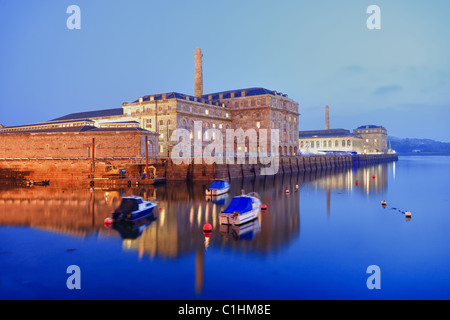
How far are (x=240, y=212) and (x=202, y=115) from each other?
172 ft

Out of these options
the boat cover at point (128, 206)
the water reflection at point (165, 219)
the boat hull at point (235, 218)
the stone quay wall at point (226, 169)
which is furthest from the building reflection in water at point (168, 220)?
the stone quay wall at point (226, 169)

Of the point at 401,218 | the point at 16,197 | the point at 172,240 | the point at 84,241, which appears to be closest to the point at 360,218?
the point at 401,218

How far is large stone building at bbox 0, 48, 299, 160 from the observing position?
67.1 meters

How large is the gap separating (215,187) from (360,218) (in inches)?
620

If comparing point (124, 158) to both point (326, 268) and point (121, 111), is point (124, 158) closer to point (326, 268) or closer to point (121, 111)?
point (121, 111)

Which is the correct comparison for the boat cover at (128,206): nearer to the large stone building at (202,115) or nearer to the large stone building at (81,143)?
the large stone building at (81,143)

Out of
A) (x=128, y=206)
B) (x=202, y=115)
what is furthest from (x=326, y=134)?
(x=128, y=206)

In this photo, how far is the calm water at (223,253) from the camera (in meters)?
13.0

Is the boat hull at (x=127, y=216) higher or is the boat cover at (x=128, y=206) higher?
the boat cover at (x=128, y=206)

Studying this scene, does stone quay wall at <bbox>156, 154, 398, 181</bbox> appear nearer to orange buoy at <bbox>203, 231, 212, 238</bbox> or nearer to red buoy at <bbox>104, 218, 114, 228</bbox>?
red buoy at <bbox>104, 218, 114, 228</bbox>

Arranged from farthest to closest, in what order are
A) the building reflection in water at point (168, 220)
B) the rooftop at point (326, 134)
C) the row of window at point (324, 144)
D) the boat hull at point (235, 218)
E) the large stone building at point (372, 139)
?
the large stone building at point (372, 139) < the rooftop at point (326, 134) < the row of window at point (324, 144) < the boat hull at point (235, 218) < the building reflection in water at point (168, 220)

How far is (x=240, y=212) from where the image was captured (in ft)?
73.8

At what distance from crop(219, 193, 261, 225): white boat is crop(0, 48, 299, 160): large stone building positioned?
3997 centimetres

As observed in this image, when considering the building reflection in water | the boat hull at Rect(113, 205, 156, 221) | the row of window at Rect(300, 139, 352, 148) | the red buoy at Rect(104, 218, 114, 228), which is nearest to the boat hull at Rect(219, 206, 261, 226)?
the building reflection in water
